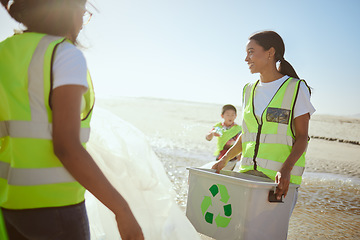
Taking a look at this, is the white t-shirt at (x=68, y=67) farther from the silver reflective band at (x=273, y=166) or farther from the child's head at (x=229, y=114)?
the child's head at (x=229, y=114)

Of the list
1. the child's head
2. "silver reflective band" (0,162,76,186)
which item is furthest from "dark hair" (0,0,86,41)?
the child's head

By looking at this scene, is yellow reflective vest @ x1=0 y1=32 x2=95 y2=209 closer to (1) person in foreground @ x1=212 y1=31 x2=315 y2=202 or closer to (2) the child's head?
(1) person in foreground @ x1=212 y1=31 x2=315 y2=202

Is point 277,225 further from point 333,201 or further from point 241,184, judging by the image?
point 333,201

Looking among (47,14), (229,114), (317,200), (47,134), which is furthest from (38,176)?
(317,200)

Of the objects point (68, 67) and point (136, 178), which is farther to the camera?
point (136, 178)

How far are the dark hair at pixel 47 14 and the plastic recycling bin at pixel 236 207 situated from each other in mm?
1175

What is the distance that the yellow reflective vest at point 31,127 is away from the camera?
1.00 m

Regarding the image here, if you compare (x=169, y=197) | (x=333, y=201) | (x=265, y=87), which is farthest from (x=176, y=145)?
(x=169, y=197)

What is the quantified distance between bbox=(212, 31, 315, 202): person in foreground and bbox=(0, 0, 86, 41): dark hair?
153 centimetres

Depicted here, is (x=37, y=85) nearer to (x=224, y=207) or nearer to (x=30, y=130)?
(x=30, y=130)

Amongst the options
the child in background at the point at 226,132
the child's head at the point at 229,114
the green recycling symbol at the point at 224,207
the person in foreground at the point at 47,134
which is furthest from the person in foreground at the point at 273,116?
the child's head at the point at 229,114

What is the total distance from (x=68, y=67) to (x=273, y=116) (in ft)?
5.64

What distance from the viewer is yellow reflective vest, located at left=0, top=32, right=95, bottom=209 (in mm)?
996

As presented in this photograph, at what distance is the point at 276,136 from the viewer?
7.76 ft
